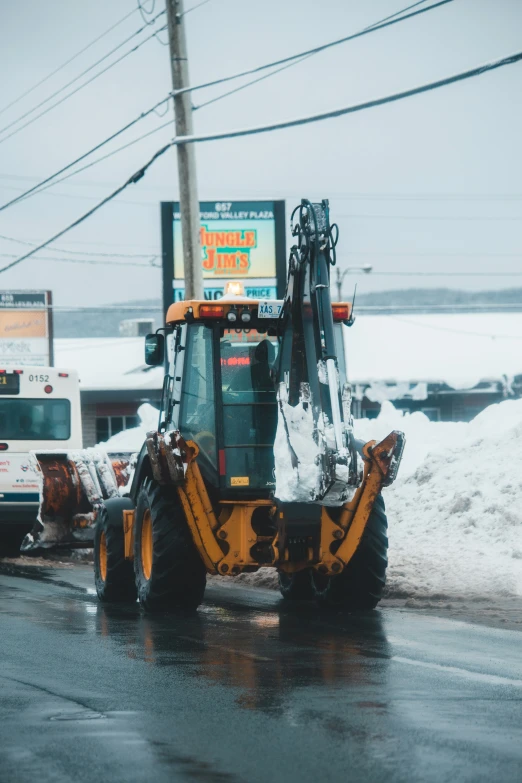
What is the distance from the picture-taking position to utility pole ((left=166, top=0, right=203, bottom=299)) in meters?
20.4

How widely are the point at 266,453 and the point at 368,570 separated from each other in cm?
145

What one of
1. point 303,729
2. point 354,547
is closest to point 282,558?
point 354,547

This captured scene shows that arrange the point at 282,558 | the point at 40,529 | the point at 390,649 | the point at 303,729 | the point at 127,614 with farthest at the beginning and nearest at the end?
1. the point at 40,529
2. the point at 127,614
3. the point at 282,558
4. the point at 390,649
5. the point at 303,729

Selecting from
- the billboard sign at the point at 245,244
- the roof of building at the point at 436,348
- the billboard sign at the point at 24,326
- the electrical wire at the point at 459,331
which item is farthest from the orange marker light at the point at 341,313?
the billboard sign at the point at 24,326

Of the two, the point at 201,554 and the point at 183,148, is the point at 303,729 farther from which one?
the point at 183,148

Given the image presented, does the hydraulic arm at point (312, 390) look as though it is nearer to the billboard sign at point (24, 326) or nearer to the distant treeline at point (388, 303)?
the billboard sign at point (24, 326)

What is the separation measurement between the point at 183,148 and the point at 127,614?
10620 mm

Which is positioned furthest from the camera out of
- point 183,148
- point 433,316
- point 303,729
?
point 433,316

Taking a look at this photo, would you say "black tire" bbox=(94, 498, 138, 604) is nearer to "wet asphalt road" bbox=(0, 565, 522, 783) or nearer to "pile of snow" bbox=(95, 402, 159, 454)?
"wet asphalt road" bbox=(0, 565, 522, 783)

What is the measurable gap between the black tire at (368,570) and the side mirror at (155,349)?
8.17 ft

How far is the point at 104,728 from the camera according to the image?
6367 mm

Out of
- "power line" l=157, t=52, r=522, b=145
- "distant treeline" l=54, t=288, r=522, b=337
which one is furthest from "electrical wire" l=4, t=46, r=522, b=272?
"distant treeline" l=54, t=288, r=522, b=337

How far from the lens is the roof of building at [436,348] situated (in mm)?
42406

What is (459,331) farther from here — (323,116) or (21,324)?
(323,116)
